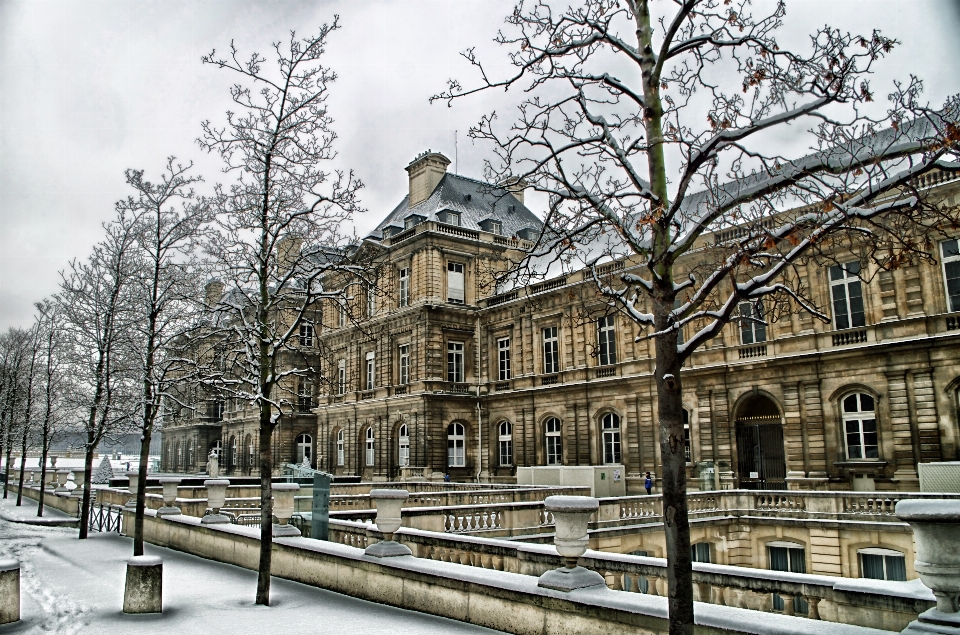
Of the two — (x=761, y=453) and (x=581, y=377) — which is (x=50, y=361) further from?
(x=761, y=453)

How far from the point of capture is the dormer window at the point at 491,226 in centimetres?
4228

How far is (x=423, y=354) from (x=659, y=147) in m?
32.6

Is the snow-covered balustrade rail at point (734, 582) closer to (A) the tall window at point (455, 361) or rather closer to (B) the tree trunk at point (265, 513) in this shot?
(B) the tree trunk at point (265, 513)

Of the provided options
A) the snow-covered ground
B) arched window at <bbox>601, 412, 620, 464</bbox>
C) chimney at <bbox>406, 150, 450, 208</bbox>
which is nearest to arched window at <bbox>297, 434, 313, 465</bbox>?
chimney at <bbox>406, 150, 450, 208</bbox>

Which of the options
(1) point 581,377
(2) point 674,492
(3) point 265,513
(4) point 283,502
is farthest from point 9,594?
(1) point 581,377

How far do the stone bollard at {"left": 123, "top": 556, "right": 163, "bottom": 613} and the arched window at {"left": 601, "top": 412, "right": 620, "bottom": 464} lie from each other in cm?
2439

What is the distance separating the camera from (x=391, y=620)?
9406 mm

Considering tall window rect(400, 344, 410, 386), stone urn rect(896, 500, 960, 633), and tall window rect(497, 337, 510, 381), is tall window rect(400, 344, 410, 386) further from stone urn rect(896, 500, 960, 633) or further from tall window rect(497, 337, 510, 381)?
stone urn rect(896, 500, 960, 633)

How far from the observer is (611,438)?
32.4m

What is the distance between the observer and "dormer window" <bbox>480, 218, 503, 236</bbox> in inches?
1665

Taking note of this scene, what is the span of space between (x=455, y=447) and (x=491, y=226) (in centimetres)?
1270

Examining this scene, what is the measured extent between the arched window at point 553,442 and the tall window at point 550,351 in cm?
240

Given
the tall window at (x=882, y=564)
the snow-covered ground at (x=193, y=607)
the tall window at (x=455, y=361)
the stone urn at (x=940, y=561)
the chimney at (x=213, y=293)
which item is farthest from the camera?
the tall window at (x=455, y=361)

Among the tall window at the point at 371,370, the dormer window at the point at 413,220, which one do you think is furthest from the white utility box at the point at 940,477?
the tall window at the point at 371,370
